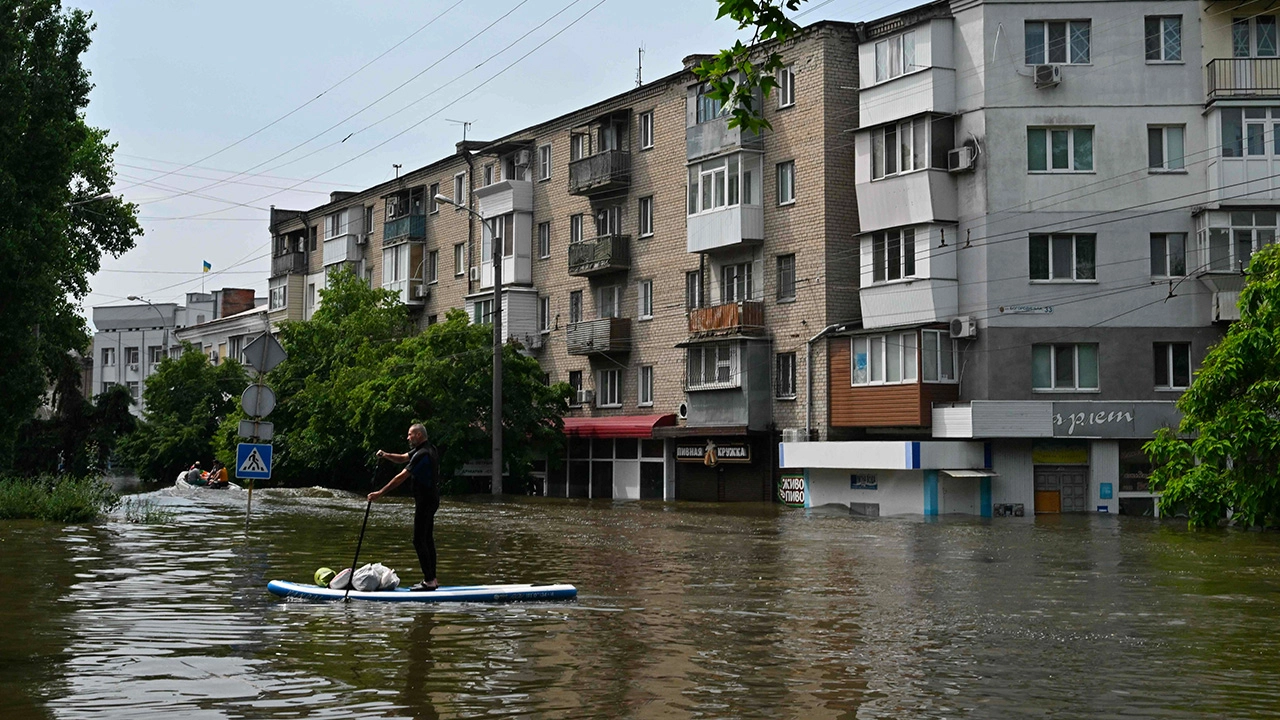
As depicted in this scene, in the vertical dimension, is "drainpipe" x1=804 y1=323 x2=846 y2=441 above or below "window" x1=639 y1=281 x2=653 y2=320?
below

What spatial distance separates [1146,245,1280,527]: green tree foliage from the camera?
32.2 metres

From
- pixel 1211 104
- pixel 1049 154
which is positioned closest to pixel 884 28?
pixel 1049 154

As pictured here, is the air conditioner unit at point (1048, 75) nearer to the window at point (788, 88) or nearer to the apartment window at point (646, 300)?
the window at point (788, 88)

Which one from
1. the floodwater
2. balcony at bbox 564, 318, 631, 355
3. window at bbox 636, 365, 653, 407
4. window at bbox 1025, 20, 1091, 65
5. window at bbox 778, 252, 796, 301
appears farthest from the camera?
balcony at bbox 564, 318, 631, 355

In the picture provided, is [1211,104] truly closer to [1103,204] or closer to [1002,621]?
[1103,204]

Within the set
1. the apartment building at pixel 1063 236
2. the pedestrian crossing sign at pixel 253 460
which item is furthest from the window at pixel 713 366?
the pedestrian crossing sign at pixel 253 460

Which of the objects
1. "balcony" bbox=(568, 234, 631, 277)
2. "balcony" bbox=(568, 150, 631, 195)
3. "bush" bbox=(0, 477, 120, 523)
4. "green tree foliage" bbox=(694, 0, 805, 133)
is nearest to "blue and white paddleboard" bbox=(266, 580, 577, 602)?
"green tree foliage" bbox=(694, 0, 805, 133)

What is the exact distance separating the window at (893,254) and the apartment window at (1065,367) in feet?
14.9

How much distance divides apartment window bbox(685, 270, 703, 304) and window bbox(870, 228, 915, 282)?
332 inches

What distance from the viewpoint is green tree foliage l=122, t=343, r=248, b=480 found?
78.4 metres

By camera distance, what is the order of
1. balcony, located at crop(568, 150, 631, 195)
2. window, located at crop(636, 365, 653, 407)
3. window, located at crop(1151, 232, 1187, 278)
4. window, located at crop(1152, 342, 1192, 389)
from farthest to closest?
balcony, located at crop(568, 150, 631, 195), window, located at crop(636, 365, 653, 407), window, located at crop(1152, 342, 1192, 389), window, located at crop(1151, 232, 1187, 278)

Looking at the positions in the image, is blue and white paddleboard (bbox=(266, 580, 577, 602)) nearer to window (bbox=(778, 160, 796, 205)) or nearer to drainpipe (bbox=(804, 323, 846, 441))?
drainpipe (bbox=(804, 323, 846, 441))

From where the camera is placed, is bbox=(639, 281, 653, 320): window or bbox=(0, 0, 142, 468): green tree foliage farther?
bbox=(639, 281, 653, 320): window

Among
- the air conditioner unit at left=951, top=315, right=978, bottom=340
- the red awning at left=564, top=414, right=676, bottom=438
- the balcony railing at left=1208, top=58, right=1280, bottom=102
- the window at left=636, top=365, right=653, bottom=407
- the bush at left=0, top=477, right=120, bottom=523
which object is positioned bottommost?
the bush at left=0, top=477, right=120, bottom=523
